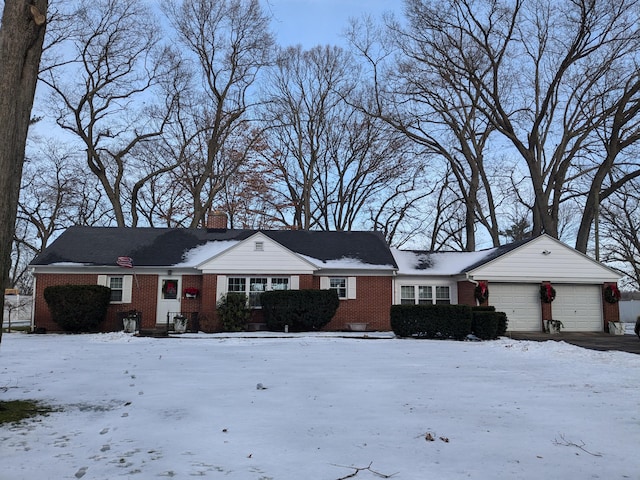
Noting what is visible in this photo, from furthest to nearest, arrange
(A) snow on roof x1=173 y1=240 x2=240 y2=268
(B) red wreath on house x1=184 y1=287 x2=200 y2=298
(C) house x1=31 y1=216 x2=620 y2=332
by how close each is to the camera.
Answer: (A) snow on roof x1=173 y1=240 x2=240 y2=268 < (B) red wreath on house x1=184 y1=287 x2=200 y2=298 < (C) house x1=31 y1=216 x2=620 y2=332

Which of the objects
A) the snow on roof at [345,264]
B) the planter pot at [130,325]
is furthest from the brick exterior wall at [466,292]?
the planter pot at [130,325]

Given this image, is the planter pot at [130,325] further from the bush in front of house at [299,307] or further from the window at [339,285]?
the window at [339,285]

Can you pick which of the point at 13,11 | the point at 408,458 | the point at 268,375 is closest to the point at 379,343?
the point at 268,375

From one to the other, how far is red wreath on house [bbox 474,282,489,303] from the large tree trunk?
60.3 ft

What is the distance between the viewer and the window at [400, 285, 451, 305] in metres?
23.2

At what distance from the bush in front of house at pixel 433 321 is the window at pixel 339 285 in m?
4.70

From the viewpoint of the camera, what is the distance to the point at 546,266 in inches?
871

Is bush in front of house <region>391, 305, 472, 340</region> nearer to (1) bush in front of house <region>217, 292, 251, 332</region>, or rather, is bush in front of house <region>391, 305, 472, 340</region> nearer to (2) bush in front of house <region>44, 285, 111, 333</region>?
(1) bush in front of house <region>217, 292, 251, 332</region>

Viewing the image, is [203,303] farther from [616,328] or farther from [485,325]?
[616,328]

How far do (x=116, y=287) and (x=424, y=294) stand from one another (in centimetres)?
1362

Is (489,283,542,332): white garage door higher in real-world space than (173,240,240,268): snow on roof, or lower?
lower

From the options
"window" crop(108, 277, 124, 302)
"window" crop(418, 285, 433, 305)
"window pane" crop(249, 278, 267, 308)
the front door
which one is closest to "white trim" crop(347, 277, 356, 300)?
"window" crop(418, 285, 433, 305)

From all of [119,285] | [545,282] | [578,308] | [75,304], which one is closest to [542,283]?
[545,282]

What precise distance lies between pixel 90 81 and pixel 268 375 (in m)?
26.7
